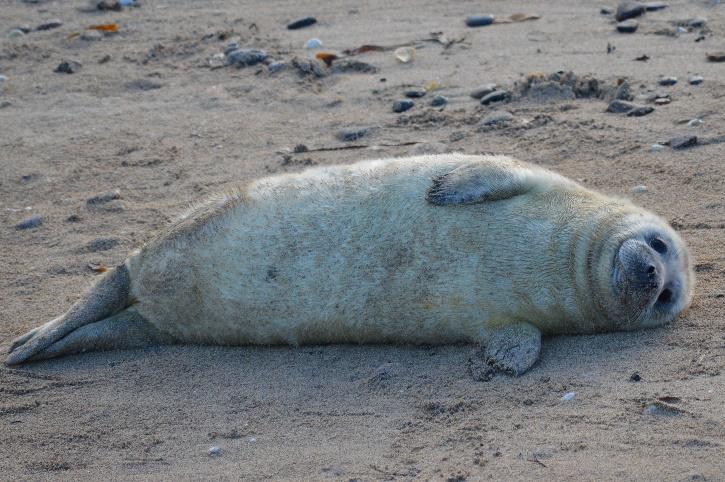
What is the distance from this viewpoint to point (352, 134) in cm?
645

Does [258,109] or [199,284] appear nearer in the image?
[199,284]

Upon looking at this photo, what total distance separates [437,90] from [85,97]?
9.09 ft

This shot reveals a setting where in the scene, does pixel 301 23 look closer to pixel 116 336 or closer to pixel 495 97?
pixel 495 97

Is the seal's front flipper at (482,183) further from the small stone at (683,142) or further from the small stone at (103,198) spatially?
the small stone at (103,198)

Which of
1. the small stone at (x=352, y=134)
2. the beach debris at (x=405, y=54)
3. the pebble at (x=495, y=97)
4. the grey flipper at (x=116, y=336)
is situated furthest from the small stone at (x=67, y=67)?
the grey flipper at (x=116, y=336)

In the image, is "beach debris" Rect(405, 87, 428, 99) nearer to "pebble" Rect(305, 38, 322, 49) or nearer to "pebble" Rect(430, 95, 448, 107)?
"pebble" Rect(430, 95, 448, 107)

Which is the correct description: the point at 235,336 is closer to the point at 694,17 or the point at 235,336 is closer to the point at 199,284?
the point at 199,284

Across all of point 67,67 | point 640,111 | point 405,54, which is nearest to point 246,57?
point 405,54

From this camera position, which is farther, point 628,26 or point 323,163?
point 628,26

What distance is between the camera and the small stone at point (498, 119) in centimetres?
634

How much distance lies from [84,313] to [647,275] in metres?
2.64

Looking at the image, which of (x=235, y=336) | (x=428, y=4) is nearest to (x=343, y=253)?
(x=235, y=336)

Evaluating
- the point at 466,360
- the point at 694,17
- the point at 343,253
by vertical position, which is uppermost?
the point at 694,17

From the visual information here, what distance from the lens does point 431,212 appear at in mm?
4410
